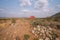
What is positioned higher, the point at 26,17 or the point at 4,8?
the point at 4,8

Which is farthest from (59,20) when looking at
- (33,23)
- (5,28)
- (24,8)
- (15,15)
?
(5,28)

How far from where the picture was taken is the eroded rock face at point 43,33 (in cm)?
215

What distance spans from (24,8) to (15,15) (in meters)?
0.22

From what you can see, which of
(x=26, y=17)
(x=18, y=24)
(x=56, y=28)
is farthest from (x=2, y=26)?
(x=56, y=28)

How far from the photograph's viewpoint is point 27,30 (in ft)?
7.07

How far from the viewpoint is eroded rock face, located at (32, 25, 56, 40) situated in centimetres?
215

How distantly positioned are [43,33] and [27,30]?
306 mm

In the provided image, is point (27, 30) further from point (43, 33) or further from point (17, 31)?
point (43, 33)

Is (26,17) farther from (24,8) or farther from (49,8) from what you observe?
(49,8)

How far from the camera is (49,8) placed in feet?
7.34

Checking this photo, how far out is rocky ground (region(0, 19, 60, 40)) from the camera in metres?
2.12

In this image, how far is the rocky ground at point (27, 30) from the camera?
6.97ft

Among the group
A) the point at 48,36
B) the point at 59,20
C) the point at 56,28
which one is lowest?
the point at 48,36

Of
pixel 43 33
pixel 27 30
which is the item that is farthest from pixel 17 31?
pixel 43 33
